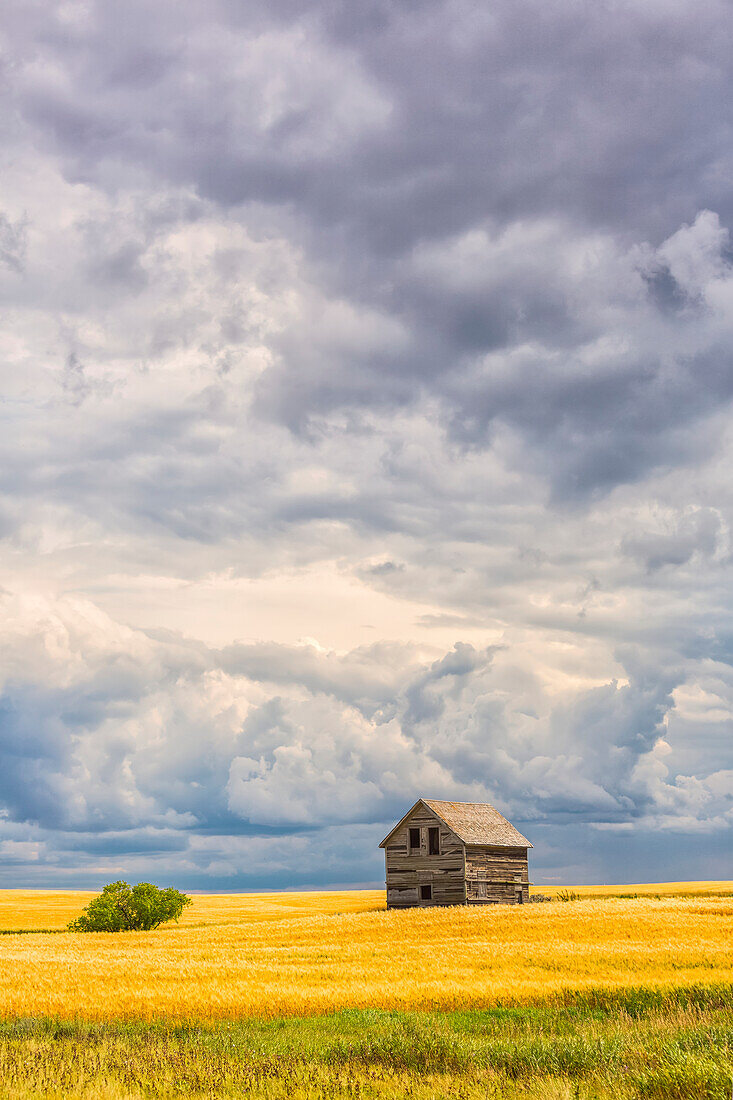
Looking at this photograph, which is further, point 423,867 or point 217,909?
point 217,909

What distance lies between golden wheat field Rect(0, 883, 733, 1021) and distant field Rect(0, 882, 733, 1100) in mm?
107

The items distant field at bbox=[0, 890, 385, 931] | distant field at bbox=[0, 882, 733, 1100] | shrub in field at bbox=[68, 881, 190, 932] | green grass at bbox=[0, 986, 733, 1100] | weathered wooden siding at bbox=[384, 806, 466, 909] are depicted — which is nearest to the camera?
green grass at bbox=[0, 986, 733, 1100]

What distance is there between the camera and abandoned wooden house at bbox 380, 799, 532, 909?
6303 centimetres

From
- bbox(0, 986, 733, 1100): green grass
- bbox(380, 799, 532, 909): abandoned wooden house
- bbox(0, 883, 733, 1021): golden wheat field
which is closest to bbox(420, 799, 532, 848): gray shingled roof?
bbox(380, 799, 532, 909): abandoned wooden house

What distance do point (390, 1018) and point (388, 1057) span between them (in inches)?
193

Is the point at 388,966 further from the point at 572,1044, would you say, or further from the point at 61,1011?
the point at 572,1044

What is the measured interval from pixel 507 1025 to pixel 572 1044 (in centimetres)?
392

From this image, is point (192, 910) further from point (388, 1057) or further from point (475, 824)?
point (388, 1057)

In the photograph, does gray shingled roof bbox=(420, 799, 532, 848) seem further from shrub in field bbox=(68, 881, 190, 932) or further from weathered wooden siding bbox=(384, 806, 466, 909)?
shrub in field bbox=(68, 881, 190, 932)

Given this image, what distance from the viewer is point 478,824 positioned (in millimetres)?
67500

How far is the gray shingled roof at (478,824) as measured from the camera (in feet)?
212

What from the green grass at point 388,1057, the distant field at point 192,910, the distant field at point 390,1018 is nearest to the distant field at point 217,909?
the distant field at point 192,910

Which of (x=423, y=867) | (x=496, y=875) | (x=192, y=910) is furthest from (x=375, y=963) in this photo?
(x=192, y=910)

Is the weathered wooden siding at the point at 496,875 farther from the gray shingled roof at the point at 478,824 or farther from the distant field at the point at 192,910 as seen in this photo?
the distant field at the point at 192,910
